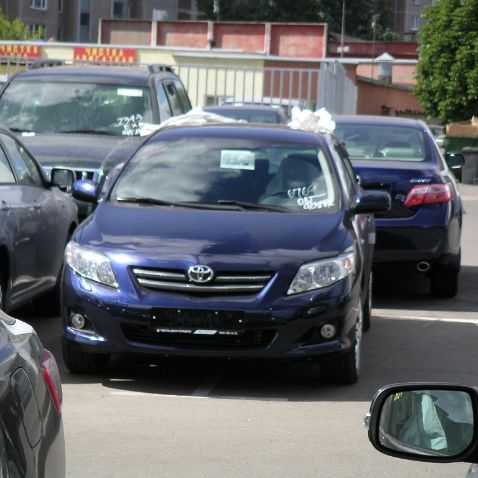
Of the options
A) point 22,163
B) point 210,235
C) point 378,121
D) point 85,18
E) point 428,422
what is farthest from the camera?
point 85,18

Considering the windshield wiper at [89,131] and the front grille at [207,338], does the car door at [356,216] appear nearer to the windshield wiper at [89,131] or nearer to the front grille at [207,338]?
the front grille at [207,338]

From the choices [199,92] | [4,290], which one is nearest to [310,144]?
[4,290]

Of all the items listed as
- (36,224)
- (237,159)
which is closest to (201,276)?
(237,159)

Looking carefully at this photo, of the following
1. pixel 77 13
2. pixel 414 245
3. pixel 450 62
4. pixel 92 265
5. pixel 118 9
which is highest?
pixel 118 9

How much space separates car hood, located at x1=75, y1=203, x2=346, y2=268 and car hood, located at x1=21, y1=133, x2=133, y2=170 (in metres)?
4.50

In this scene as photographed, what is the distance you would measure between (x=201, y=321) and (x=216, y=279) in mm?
261

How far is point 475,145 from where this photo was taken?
43.9 metres

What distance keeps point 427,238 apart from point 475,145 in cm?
3224

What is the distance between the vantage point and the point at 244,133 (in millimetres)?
9945

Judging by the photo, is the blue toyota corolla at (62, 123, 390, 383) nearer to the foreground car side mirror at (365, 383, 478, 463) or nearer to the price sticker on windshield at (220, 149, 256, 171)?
the price sticker on windshield at (220, 149, 256, 171)

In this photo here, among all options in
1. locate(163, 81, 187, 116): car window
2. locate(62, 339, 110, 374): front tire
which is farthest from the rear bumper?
locate(163, 81, 187, 116): car window

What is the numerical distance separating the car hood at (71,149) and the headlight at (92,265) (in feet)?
16.4

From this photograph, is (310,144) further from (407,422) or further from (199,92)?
(199,92)

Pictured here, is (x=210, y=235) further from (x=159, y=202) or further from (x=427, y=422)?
(x=427, y=422)
